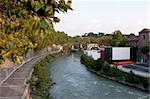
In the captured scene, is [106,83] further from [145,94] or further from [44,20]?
[44,20]

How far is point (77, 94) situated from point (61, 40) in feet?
180

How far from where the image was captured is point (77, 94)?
21.7 metres

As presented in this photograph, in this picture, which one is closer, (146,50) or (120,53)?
(146,50)

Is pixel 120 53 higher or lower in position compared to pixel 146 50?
lower

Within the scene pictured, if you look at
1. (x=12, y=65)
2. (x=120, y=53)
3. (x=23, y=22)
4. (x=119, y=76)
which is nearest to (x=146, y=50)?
(x=120, y=53)

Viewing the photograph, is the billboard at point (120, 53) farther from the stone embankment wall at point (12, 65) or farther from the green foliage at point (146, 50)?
the stone embankment wall at point (12, 65)

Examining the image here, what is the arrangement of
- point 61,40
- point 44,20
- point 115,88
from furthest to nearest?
point 61,40 < point 115,88 < point 44,20

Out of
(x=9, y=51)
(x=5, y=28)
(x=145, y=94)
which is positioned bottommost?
(x=145, y=94)

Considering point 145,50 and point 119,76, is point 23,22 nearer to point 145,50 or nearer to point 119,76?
point 119,76

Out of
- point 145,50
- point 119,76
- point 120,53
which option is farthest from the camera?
point 120,53

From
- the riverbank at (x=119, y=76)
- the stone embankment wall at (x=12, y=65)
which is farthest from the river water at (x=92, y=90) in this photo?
the stone embankment wall at (x=12, y=65)

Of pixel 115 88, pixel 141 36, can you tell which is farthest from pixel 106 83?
pixel 141 36

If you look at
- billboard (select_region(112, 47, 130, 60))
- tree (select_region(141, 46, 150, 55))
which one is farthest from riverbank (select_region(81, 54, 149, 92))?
tree (select_region(141, 46, 150, 55))

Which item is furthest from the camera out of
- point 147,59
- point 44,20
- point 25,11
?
point 147,59
